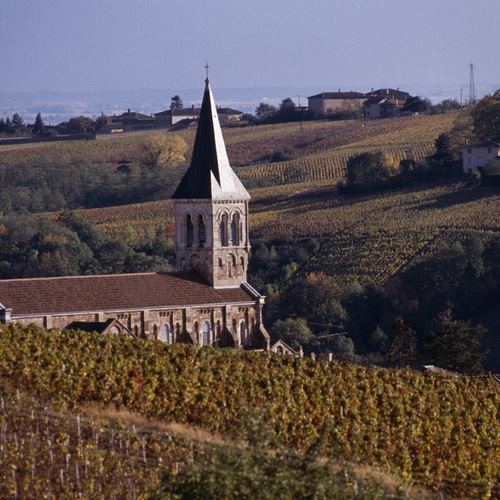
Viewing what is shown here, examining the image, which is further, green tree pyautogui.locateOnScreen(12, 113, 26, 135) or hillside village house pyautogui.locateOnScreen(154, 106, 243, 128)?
green tree pyautogui.locateOnScreen(12, 113, 26, 135)

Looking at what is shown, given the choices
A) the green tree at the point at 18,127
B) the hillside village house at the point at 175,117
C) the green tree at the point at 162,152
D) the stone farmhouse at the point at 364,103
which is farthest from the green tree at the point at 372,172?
the green tree at the point at 18,127

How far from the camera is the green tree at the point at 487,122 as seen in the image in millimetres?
101000

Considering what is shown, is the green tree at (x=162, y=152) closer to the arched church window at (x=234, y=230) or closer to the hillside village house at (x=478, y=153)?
the hillside village house at (x=478, y=153)

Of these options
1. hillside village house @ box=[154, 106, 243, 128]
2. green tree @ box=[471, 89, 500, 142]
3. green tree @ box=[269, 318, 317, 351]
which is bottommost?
green tree @ box=[269, 318, 317, 351]

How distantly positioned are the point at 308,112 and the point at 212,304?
111 m

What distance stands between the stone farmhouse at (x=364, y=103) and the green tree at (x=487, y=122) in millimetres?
37901

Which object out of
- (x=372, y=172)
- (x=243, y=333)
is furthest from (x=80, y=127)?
(x=243, y=333)

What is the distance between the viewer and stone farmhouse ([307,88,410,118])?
141 m

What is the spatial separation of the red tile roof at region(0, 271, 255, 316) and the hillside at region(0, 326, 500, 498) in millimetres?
6995

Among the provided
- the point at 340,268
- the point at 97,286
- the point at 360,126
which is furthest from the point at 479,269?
the point at 360,126

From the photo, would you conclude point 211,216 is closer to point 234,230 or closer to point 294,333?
point 234,230

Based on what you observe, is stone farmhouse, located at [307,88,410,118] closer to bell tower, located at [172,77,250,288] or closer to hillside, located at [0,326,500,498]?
bell tower, located at [172,77,250,288]

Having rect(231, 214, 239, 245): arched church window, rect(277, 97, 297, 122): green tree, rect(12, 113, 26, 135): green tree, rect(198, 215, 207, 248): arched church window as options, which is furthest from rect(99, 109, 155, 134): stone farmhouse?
rect(198, 215, 207, 248): arched church window

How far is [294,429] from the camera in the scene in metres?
26.1
